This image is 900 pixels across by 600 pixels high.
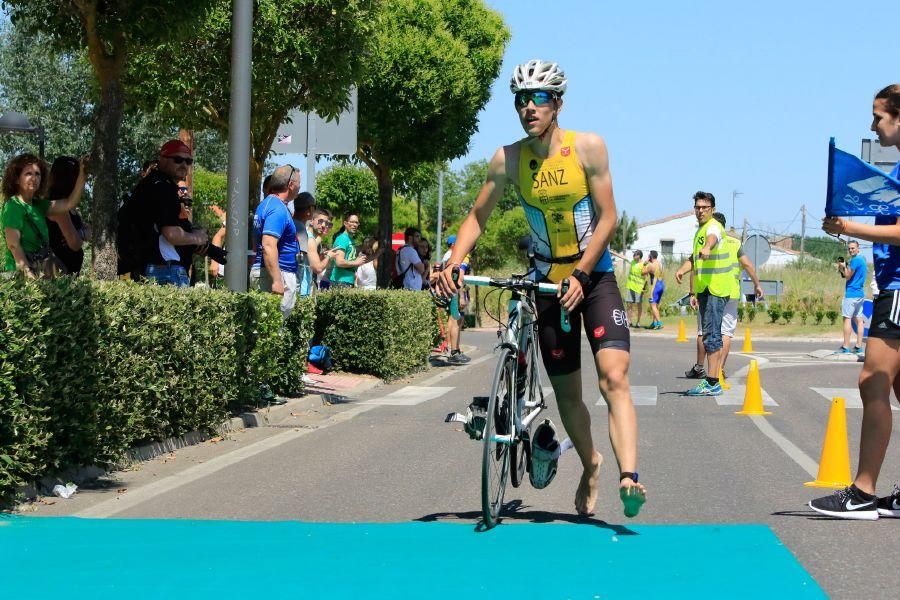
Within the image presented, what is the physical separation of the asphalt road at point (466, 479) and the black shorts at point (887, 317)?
1019 millimetres

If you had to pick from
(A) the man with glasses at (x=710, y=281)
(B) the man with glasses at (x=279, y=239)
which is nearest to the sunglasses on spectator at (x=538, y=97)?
(B) the man with glasses at (x=279, y=239)

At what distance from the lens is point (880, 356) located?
22.6 feet

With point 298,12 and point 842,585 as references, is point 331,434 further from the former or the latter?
point 298,12

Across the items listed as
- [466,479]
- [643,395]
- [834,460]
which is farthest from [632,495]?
[643,395]

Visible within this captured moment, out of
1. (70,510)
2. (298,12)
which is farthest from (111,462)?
(298,12)

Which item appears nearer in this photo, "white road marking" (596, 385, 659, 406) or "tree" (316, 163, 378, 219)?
"white road marking" (596, 385, 659, 406)

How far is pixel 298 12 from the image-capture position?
1786 centimetres

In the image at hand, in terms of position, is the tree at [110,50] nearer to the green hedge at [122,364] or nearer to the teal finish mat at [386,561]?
the green hedge at [122,364]

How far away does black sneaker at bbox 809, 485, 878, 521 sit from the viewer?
22.9 feet

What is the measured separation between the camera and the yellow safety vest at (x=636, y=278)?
36.1m

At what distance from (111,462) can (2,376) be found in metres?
1.82

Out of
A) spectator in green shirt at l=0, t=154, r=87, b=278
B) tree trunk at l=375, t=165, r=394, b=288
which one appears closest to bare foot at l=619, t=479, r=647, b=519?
spectator in green shirt at l=0, t=154, r=87, b=278

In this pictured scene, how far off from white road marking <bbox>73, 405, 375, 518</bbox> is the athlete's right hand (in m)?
2.38

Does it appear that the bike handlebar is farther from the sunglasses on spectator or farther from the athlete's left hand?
the sunglasses on spectator
